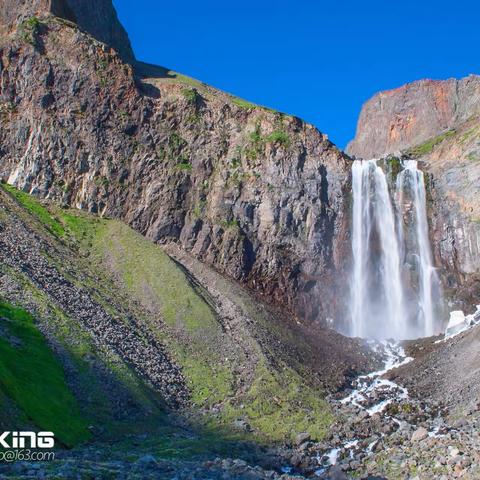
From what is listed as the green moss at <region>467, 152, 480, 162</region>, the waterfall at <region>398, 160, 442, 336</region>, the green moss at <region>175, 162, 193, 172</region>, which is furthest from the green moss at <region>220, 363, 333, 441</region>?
the green moss at <region>467, 152, 480, 162</region>

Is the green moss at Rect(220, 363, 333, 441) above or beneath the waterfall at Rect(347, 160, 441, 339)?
beneath

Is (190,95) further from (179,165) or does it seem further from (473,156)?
(473,156)

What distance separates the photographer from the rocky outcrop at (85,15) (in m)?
84.8

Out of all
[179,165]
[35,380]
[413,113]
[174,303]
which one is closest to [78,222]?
[179,165]

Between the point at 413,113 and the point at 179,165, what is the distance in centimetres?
9041

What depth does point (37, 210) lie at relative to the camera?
67.6m

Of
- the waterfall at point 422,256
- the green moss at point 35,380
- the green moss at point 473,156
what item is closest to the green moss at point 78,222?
the green moss at point 35,380

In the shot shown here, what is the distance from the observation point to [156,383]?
46844 millimetres

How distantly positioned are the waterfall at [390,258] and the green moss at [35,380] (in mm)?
36904

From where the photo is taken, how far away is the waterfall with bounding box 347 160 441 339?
227 feet

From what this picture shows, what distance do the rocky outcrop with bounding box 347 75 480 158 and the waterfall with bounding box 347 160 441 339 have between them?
63.9 meters

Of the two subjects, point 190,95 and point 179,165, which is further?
point 190,95

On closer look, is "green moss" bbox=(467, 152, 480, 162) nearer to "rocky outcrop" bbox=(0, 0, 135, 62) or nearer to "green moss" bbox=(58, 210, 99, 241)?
"green moss" bbox=(58, 210, 99, 241)

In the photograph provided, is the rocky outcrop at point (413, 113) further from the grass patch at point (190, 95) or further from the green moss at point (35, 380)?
the green moss at point (35, 380)
